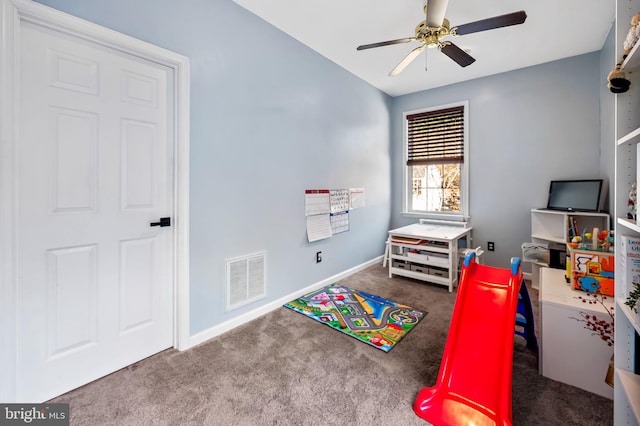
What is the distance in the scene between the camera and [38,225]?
1.51 metres

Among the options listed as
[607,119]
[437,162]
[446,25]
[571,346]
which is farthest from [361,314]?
[607,119]

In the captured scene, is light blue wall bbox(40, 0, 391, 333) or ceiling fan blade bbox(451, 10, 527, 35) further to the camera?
light blue wall bbox(40, 0, 391, 333)

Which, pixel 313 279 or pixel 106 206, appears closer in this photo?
pixel 106 206

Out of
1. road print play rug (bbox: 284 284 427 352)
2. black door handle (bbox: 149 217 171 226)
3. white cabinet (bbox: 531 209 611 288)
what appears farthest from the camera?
white cabinet (bbox: 531 209 611 288)

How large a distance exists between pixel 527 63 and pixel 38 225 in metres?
4.85

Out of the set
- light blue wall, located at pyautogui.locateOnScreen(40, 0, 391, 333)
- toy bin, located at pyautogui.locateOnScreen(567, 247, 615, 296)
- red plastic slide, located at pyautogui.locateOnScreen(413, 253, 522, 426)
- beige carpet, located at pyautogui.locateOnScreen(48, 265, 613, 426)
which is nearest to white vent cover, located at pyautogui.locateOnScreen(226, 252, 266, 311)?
light blue wall, located at pyautogui.locateOnScreen(40, 0, 391, 333)

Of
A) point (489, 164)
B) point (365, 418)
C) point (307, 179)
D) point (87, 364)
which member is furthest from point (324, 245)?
point (489, 164)

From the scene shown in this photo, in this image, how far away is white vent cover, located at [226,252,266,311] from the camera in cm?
236

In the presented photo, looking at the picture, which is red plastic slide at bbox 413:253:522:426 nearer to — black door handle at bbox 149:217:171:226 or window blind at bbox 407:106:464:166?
black door handle at bbox 149:217:171:226

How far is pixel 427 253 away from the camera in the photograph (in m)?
3.44

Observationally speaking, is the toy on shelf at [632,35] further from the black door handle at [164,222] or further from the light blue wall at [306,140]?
the black door handle at [164,222]

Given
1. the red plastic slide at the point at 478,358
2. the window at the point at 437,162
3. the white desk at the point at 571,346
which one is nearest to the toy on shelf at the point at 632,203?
the red plastic slide at the point at 478,358

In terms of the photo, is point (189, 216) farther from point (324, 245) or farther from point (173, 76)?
point (324, 245)

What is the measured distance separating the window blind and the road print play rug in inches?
96.8
